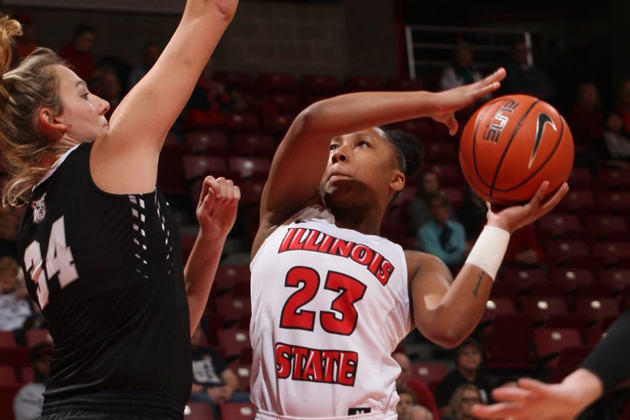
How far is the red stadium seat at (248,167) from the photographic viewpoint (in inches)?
354

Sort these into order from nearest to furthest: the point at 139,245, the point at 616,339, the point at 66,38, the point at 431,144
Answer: the point at 616,339 < the point at 139,245 < the point at 431,144 < the point at 66,38

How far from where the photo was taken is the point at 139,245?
229 cm

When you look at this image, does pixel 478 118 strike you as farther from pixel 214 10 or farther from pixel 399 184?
pixel 214 10

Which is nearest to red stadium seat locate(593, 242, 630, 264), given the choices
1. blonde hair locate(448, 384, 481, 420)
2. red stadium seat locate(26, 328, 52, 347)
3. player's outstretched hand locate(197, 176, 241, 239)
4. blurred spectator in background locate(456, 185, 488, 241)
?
blurred spectator in background locate(456, 185, 488, 241)

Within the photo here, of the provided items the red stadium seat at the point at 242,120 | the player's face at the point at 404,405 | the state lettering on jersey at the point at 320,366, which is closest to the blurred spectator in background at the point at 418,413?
the player's face at the point at 404,405

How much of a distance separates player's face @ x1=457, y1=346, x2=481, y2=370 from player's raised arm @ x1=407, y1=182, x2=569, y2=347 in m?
4.41

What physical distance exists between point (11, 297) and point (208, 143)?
3.37 m

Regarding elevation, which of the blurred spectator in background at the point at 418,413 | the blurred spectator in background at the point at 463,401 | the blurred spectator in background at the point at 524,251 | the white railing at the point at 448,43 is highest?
the white railing at the point at 448,43

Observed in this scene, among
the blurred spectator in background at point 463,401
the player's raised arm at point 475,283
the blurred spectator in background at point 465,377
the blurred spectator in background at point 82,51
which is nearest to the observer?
the player's raised arm at point 475,283

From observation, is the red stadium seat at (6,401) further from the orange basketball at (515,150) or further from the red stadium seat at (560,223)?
the red stadium seat at (560,223)

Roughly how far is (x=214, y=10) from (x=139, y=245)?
1.95ft

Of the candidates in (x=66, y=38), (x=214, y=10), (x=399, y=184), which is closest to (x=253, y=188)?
(x=66, y=38)

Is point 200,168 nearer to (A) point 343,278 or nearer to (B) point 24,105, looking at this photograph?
(A) point 343,278

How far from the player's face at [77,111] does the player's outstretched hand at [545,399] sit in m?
1.17
